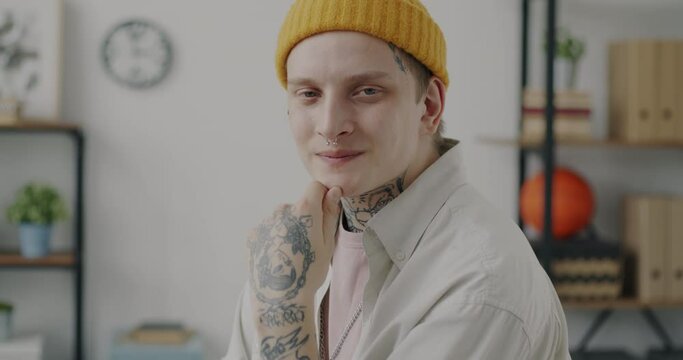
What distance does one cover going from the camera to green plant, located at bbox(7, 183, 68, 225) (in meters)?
3.62

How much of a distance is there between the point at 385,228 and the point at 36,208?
8.45 feet

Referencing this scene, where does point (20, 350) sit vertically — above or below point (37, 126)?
below

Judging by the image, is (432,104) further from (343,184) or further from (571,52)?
(571,52)

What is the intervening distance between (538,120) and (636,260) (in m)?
0.65

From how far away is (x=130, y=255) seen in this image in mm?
3859

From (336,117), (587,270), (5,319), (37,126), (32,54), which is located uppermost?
(32,54)

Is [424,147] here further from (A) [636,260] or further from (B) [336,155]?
Answer: (A) [636,260]

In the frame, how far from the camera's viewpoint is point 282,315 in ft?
4.05

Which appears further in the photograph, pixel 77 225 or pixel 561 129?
pixel 77 225

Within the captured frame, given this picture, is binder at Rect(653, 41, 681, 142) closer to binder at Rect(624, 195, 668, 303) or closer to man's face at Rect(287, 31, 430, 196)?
binder at Rect(624, 195, 668, 303)

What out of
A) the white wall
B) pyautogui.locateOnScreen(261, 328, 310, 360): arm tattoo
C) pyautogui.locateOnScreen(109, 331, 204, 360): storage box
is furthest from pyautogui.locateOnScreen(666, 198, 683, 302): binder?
pyautogui.locateOnScreen(261, 328, 310, 360): arm tattoo

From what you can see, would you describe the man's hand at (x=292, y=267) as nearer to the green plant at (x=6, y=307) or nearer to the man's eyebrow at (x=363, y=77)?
the man's eyebrow at (x=363, y=77)

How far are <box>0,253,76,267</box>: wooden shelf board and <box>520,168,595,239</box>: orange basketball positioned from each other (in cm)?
168

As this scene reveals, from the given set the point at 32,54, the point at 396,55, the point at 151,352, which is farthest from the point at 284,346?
the point at 32,54
